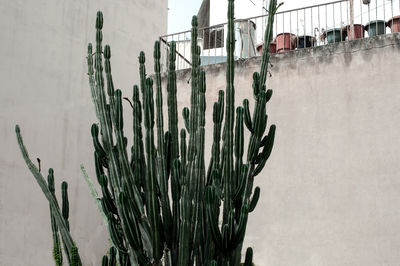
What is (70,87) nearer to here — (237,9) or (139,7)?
(139,7)

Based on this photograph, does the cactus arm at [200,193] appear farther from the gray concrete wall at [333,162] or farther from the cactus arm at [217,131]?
the gray concrete wall at [333,162]

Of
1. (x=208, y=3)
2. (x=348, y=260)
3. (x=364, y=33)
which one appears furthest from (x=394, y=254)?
(x=208, y=3)

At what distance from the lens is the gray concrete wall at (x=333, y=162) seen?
29.9ft

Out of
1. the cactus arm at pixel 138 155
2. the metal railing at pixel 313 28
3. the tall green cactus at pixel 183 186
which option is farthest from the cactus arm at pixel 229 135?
the metal railing at pixel 313 28

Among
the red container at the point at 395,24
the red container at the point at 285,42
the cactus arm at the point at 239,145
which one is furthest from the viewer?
the red container at the point at 285,42

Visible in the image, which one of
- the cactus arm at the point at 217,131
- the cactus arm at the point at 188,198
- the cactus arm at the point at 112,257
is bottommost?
the cactus arm at the point at 112,257

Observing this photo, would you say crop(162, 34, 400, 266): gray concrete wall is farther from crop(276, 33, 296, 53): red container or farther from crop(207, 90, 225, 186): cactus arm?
crop(207, 90, 225, 186): cactus arm

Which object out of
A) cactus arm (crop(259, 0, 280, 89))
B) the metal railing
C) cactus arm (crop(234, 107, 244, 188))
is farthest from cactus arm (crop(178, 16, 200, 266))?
the metal railing

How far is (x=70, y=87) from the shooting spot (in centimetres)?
1116

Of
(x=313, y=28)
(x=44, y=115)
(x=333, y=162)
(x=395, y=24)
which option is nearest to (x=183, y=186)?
(x=333, y=162)

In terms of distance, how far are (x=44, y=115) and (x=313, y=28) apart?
4878mm

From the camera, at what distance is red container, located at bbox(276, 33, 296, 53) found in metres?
11.5

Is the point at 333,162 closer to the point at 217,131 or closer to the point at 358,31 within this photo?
the point at 358,31

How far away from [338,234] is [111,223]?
4614mm
